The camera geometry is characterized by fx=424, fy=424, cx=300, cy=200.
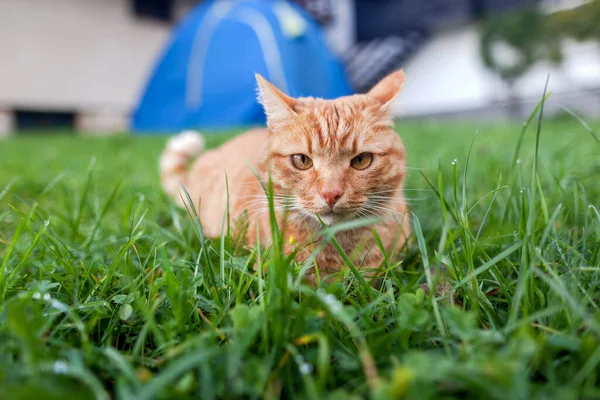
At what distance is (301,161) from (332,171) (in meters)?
0.12

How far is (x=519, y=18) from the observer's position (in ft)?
30.3

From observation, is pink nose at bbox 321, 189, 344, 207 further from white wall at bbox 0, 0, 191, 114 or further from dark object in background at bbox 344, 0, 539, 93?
white wall at bbox 0, 0, 191, 114

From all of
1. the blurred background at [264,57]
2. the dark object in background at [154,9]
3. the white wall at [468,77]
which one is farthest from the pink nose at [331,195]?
the dark object in background at [154,9]

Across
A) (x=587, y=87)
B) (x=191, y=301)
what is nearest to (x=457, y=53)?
(x=587, y=87)

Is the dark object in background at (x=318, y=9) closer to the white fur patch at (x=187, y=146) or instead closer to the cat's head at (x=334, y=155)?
the white fur patch at (x=187, y=146)

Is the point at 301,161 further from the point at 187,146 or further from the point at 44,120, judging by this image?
the point at 44,120

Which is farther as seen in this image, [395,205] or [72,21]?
[72,21]

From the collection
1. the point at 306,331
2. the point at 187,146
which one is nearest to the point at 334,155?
the point at 306,331

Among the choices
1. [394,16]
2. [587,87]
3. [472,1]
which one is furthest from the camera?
[394,16]

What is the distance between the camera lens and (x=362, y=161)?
4.07 ft

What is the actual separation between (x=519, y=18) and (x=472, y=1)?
82.4 inches

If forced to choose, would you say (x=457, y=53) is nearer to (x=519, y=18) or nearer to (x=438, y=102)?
(x=438, y=102)

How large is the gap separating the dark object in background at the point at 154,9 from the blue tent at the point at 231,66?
3.50 meters

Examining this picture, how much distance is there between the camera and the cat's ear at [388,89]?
4.39 feet
